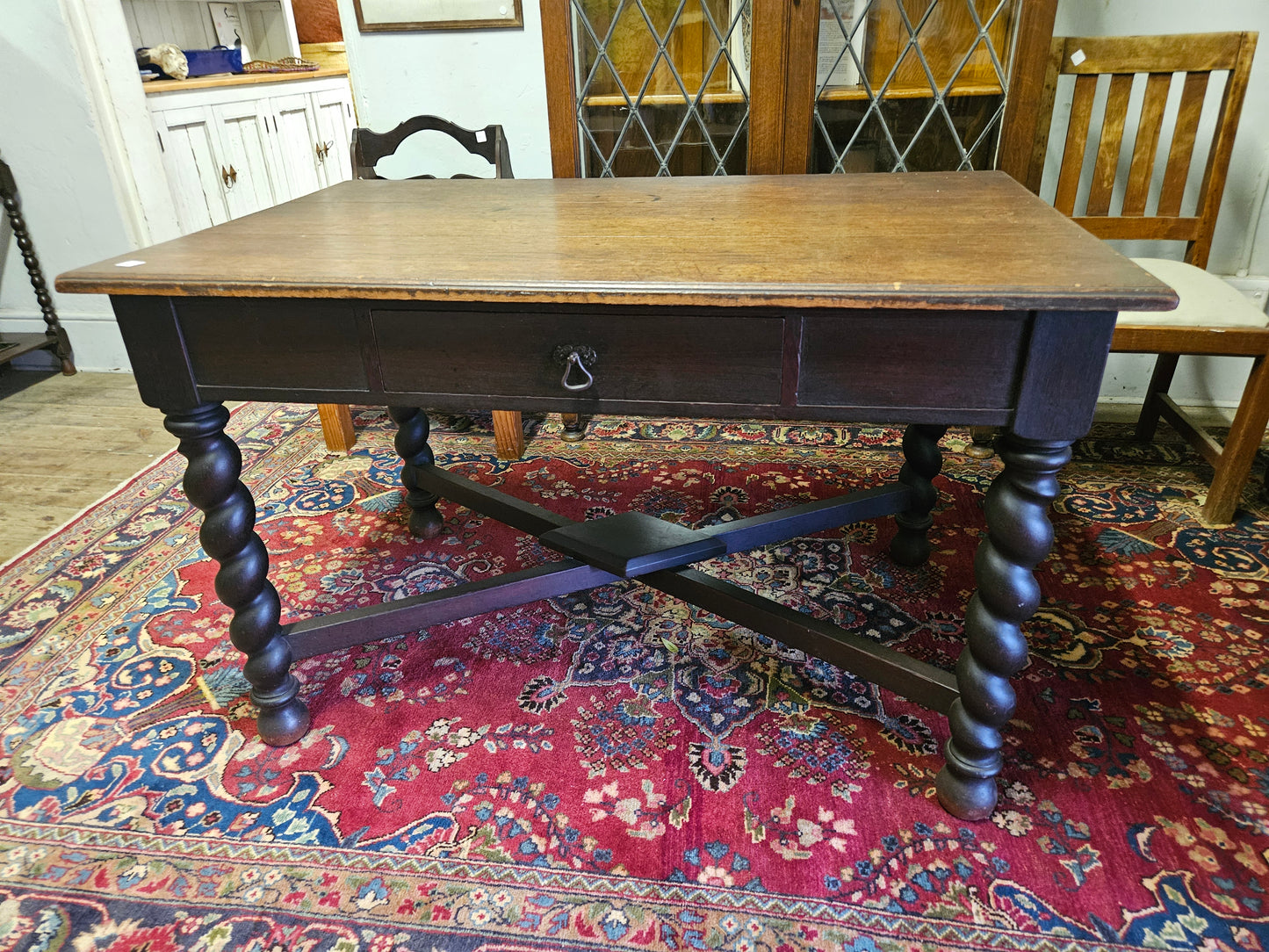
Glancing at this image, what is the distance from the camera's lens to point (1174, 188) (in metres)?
2.20

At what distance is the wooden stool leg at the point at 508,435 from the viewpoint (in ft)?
8.00

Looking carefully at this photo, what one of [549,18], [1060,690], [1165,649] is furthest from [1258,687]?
[549,18]

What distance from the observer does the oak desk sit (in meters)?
1.05

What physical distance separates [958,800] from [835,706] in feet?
0.96

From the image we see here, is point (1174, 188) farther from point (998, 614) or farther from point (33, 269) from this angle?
point (33, 269)

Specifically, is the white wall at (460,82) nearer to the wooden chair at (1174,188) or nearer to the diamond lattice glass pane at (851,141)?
the diamond lattice glass pane at (851,141)

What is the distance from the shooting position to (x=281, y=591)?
6.31ft

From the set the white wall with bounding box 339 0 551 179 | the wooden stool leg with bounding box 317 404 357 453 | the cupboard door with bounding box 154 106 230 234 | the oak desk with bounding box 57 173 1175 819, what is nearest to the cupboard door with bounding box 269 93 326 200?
the cupboard door with bounding box 154 106 230 234

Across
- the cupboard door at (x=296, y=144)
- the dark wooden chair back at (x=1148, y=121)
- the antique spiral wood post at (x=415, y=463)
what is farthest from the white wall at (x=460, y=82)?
the cupboard door at (x=296, y=144)

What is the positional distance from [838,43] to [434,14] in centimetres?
121

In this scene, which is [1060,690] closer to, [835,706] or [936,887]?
[835,706]

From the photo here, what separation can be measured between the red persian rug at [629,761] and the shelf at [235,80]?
2.12 meters

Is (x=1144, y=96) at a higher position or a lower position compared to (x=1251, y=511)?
higher

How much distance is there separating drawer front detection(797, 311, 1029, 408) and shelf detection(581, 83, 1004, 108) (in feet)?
5.16
